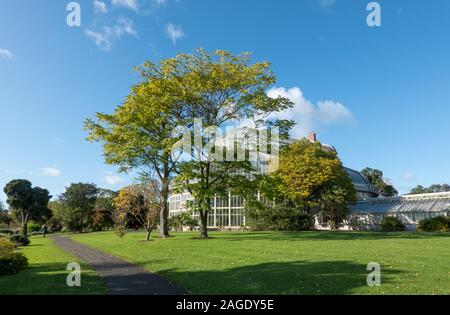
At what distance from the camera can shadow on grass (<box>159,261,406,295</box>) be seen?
9125mm

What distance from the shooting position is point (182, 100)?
30.5 metres

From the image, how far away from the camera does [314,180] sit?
4500 centimetres

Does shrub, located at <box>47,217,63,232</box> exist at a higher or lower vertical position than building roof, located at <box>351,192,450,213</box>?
lower

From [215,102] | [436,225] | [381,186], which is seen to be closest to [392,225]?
[436,225]

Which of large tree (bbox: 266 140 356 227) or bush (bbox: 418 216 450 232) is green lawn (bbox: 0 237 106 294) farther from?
bush (bbox: 418 216 450 232)

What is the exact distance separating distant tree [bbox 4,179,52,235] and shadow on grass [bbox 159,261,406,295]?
176 ft

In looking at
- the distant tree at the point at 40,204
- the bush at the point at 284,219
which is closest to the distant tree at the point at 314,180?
the bush at the point at 284,219

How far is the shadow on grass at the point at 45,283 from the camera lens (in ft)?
33.0

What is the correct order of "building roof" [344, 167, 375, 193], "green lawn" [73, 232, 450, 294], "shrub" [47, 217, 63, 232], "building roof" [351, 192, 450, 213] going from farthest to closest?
1. "shrub" [47, 217, 63, 232]
2. "building roof" [344, 167, 375, 193]
3. "building roof" [351, 192, 450, 213]
4. "green lawn" [73, 232, 450, 294]

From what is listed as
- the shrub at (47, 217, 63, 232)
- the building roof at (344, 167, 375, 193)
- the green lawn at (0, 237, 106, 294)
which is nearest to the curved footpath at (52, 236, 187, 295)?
the green lawn at (0, 237, 106, 294)

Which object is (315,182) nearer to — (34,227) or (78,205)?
(78,205)

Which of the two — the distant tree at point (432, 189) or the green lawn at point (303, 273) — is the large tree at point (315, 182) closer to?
the green lawn at point (303, 273)
